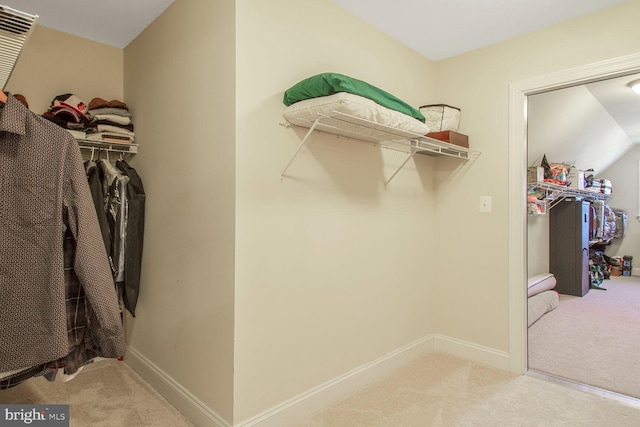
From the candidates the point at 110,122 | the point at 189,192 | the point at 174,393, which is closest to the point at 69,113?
the point at 110,122

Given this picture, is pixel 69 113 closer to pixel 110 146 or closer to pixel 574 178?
pixel 110 146

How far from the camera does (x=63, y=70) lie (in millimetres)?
2375

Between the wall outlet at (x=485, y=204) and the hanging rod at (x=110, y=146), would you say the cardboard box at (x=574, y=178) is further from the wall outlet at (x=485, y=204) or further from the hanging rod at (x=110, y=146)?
the hanging rod at (x=110, y=146)

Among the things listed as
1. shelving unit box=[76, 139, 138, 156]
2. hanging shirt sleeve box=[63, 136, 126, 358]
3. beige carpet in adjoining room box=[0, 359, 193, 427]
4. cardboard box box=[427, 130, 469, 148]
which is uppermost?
cardboard box box=[427, 130, 469, 148]

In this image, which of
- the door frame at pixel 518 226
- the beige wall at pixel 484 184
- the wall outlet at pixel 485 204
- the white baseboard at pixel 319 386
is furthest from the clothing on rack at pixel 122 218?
the door frame at pixel 518 226

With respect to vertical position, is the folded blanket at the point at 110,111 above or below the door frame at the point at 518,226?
above

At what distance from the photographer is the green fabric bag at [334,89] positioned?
60.6 inches

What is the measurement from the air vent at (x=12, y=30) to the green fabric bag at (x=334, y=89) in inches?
38.3

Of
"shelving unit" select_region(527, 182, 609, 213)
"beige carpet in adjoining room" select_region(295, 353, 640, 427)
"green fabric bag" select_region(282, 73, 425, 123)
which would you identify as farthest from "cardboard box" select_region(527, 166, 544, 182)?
"green fabric bag" select_region(282, 73, 425, 123)

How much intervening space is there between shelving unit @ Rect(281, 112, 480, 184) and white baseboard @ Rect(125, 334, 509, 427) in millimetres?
1159

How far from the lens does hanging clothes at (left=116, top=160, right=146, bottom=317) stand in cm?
226

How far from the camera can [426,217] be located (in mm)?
2773

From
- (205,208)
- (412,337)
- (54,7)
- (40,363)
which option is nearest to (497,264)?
(412,337)

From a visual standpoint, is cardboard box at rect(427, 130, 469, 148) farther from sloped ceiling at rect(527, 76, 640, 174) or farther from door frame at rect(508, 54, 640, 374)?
sloped ceiling at rect(527, 76, 640, 174)
